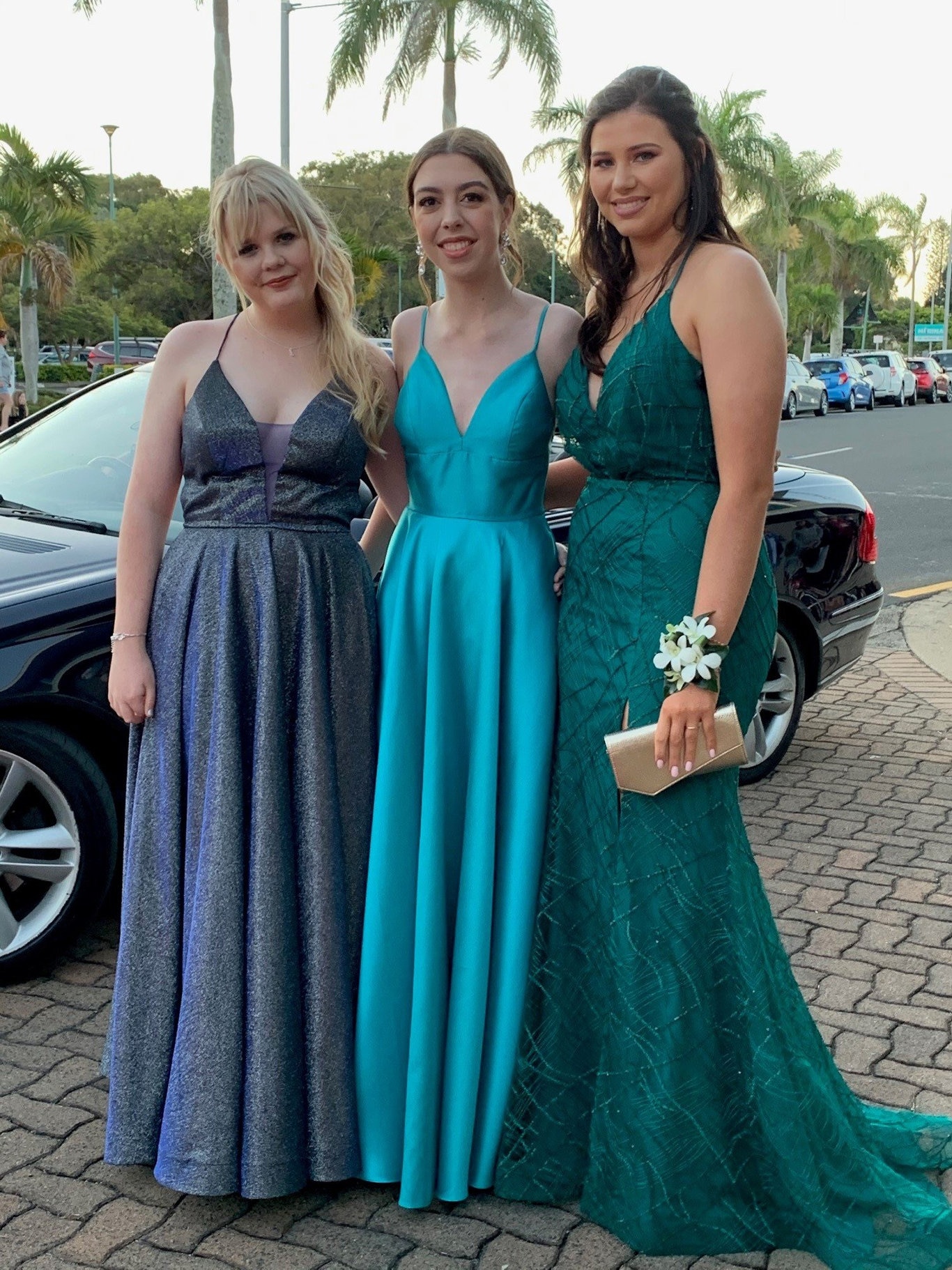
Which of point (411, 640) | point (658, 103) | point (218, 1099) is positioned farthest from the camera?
point (411, 640)

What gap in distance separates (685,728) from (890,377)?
1514 inches

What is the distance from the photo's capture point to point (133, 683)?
273 cm

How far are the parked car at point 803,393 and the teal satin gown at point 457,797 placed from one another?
28.9 meters

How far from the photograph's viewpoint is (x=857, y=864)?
4.66m

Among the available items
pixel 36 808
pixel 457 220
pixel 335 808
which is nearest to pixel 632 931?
pixel 335 808

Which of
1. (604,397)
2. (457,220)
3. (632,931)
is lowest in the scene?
(632,931)

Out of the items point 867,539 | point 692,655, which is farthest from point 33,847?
point 867,539

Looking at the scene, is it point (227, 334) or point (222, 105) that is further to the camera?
point (222, 105)

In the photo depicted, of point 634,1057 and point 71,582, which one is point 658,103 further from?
point 71,582

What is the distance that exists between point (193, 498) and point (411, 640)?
0.53 metres

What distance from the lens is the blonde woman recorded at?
2.64 m

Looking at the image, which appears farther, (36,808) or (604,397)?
(36,808)

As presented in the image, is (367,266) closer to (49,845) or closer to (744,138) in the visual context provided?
(744,138)

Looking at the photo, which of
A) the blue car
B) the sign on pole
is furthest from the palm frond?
the sign on pole
